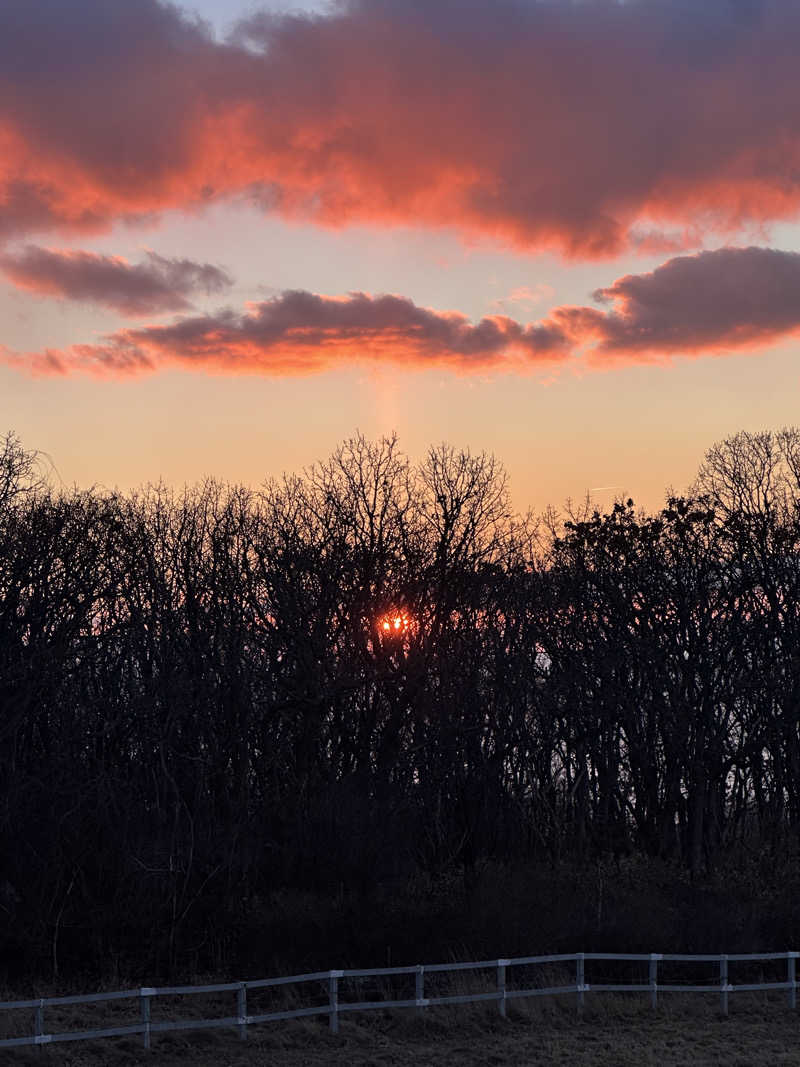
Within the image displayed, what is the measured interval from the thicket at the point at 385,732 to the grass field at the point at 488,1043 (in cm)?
394

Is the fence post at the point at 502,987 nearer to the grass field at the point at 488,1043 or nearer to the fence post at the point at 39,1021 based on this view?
the grass field at the point at 488,1043

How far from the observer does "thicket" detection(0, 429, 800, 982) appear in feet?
81.9

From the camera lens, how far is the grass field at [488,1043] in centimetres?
1678

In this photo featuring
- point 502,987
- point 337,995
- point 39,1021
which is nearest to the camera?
point 39,1021

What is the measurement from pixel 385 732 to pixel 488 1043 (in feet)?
70.2

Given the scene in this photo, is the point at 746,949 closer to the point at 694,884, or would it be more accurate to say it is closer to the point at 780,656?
the point at 694,884

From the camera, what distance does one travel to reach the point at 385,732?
39.3 meters

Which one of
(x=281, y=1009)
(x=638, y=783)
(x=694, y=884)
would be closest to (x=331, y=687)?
(x=694, y=884)

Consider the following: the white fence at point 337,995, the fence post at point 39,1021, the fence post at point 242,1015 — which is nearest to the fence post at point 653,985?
the white fence at point 337,995

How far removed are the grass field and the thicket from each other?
3.94 metres

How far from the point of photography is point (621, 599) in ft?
155

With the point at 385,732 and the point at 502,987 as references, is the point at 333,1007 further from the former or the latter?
the point at 385,732

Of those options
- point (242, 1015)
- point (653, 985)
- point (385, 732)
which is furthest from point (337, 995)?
point (385, 732)

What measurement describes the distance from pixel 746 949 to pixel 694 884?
10.7m
